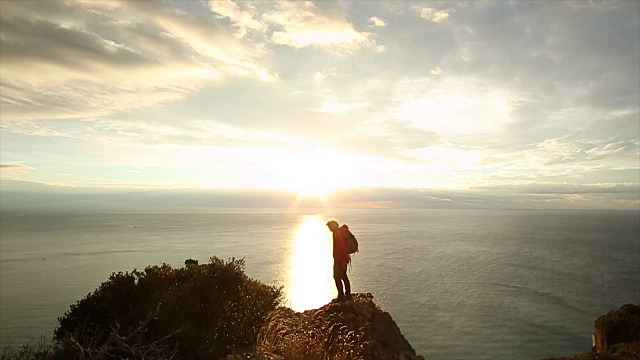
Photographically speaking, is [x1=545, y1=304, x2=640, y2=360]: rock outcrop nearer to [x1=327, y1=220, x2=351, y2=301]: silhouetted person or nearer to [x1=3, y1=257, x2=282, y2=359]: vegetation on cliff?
[x1=327, y1=220, x2=351, y2=301]: silhouetted person

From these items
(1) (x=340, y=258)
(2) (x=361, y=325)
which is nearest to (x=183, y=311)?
(1) (x=340, y=258)

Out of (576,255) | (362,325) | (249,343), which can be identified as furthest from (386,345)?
(576,255)

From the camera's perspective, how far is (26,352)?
28.8 ft

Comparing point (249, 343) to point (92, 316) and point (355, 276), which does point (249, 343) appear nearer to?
point (92, 316)

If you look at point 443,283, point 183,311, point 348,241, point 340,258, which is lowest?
Answer: point 443,283

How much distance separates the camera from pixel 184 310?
39.7 ft

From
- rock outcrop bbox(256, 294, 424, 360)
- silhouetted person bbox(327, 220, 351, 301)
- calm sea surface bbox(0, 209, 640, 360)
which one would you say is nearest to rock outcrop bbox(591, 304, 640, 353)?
calm sea surface bbox(0, 209, 640, 360)

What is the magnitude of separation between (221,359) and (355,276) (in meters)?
81.9

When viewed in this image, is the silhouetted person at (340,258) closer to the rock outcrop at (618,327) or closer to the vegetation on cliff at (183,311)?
the vegetation on cliff at (183,311)

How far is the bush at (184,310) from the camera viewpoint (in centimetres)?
1055

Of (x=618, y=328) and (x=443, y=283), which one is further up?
(x=618, y=328)

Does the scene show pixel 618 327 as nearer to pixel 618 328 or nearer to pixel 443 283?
pixel 618 328

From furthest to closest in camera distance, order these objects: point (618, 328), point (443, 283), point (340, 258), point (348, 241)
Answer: point (443, 283) < point (618, 328) < point (348, 241) < point (340, 258)

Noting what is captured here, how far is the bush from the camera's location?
34.6 feet
